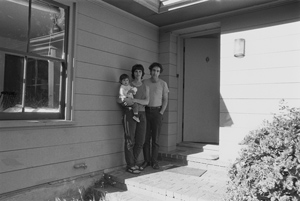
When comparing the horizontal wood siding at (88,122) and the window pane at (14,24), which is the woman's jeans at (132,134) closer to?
the horizontal wood siding at (88,122)

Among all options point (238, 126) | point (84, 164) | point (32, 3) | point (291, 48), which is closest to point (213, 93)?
point (238, 126)

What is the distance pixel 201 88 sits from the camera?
499 cm

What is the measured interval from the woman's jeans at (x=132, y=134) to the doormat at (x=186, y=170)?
0.61 meters

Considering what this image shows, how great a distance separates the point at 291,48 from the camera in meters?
3.35

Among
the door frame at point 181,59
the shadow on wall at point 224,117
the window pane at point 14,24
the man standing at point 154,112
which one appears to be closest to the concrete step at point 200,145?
the door frame at point 181,59

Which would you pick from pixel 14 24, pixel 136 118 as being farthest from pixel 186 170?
pixel 14 24

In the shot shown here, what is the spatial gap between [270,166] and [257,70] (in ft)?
6.95

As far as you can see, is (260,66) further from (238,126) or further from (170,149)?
(170,149)

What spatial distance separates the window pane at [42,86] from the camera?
9.30 feet

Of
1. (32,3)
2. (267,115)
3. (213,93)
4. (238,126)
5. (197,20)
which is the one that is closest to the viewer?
(32,3)

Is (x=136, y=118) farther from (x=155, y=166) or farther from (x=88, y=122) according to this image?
(x=155, y=166)

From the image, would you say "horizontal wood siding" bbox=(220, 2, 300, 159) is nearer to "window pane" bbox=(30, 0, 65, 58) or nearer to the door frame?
the door frame

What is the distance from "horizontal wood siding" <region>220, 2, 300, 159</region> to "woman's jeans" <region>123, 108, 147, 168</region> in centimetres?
134

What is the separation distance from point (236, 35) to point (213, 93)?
56.5 inches
